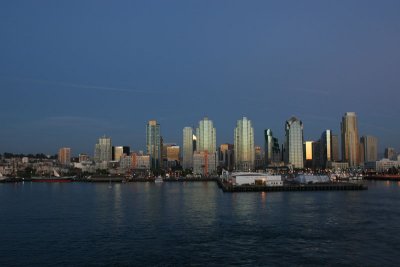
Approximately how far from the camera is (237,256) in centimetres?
2603

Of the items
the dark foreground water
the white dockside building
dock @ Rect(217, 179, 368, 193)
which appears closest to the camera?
the dark foreground water

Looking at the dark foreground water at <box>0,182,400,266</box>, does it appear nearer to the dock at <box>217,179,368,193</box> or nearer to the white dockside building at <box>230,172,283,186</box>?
the dock at <box>217,179,368,193</box>

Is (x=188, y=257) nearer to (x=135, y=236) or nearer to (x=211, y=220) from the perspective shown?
(x=135, y=236)

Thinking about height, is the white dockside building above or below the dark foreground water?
above

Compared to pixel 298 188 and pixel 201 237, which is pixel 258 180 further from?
pixel 201 237

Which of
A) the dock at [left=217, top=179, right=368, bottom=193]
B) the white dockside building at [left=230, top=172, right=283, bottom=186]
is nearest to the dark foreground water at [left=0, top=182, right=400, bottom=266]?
the dock at [left=217, top=179, right=368, bottom=193]

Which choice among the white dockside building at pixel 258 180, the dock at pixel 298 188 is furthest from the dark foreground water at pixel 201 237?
the white dockside building at pixel 258 180

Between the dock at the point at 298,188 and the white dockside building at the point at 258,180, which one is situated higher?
the white dockside building at the point at 258,180

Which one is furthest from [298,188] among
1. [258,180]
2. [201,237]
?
[201,237]

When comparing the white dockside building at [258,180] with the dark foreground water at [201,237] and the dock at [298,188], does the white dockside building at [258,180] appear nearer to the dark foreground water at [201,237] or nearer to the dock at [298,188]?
the dock at [298,188]

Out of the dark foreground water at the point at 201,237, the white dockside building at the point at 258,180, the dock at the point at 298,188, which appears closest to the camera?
the dark foreground water at the point at 201,237

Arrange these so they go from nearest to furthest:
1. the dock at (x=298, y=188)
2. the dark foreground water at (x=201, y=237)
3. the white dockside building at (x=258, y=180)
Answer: the dark foreground water at (x=201, y=237) → the dock at (x=298, y=188) → the white dockside building at (x=258, y=180)

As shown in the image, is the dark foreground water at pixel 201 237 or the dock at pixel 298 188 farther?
the dock at pixel 298 188

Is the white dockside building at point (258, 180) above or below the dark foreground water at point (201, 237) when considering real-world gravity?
above
